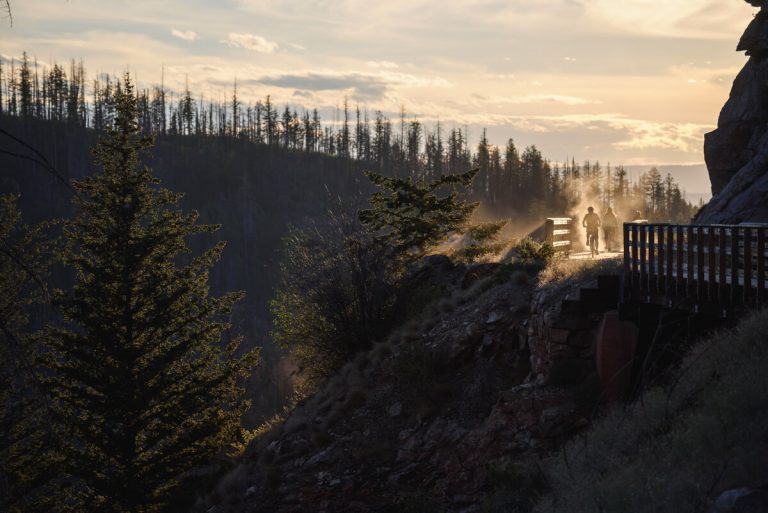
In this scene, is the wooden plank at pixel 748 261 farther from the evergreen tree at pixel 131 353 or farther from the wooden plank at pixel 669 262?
the evergreen tree at pixel 131 353

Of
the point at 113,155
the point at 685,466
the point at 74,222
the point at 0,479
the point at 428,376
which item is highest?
the point at 113,155

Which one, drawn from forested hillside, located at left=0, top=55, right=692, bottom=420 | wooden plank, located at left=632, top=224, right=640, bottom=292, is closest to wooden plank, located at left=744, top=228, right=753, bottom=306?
wooden plank, located at left=632, top=224, right=640, bottom=292

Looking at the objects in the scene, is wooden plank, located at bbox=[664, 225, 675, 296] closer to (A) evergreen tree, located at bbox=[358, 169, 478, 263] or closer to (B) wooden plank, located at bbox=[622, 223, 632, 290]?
(B) wooden plank, located at bbox=[622, 223, 632, 290]

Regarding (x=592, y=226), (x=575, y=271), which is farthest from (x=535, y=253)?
(x=592, y=226)

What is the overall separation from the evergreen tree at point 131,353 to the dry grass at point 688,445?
13.9 metres

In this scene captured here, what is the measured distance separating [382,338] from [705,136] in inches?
473

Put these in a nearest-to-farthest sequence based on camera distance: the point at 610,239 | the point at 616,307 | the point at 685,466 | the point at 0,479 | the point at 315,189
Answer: the point at 0,479
the point at 685,466
the point at 616,307
the point at 610,239
the point at 315,189

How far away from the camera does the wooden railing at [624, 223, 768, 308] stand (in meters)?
9.30

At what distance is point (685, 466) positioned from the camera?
638 cm

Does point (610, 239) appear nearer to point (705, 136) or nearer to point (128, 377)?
point (705, 136)

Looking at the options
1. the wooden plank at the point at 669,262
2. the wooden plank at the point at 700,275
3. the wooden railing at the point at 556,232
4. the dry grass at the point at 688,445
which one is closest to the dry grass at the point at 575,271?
the wooden plank at the point at 669,262

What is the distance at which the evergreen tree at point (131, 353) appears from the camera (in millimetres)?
19484

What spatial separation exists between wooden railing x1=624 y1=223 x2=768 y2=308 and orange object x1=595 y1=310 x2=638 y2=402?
0.63 meters

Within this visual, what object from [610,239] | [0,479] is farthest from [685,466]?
[610,239]
